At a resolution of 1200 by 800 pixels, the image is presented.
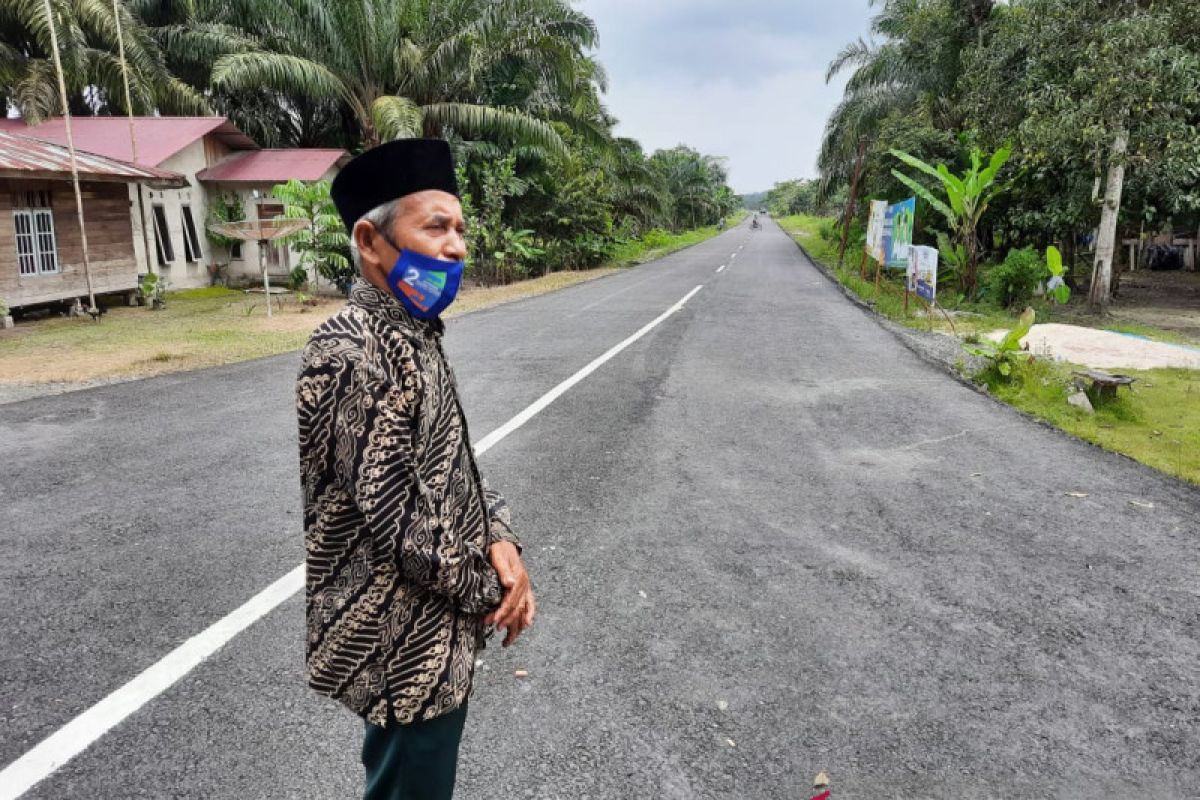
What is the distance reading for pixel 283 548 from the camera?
4.21 meters

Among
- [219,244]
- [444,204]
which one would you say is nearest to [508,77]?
[219,244]

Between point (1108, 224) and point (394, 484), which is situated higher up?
point (1108, 224)

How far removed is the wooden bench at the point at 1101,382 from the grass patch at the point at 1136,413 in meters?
0.10

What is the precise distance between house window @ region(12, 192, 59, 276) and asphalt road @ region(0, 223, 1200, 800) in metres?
9.02

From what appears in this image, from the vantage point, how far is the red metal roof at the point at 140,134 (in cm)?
1862

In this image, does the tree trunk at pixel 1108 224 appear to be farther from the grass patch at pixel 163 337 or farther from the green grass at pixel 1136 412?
the grass patch at pixel 163 337

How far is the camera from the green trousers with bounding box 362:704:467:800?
171cm

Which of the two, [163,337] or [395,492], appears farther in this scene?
[163,337]

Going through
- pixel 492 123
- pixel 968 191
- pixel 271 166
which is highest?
pixel 492 123

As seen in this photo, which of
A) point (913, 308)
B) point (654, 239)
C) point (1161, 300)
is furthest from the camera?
point (654, 239)

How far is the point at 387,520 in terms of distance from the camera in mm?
1562

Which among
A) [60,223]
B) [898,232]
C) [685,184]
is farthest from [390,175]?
[685,184]

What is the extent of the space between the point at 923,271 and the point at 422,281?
1334cm

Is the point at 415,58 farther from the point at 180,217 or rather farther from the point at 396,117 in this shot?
the point at 180,217
